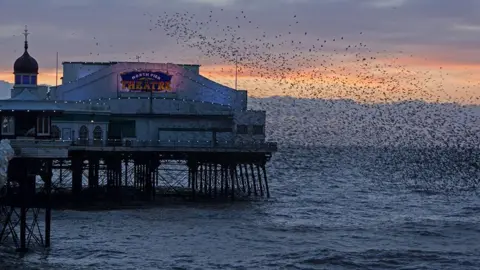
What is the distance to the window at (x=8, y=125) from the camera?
2116 inches

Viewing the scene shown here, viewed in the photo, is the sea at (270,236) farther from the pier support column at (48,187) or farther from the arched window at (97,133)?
the arched window at (97,133)

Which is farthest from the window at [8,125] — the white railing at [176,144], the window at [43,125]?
the white railing at [176,144]

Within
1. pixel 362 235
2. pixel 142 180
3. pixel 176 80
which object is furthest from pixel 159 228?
pixel 176 80

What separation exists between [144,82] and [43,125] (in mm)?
40792

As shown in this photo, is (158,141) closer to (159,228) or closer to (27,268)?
(159,228)

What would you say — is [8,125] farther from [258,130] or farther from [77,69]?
[77,69]

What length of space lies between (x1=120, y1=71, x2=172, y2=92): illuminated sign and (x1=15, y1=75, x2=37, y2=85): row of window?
927 inches

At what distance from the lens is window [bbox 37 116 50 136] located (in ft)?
174

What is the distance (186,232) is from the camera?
62.9 meters

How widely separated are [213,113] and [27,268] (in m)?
44.9

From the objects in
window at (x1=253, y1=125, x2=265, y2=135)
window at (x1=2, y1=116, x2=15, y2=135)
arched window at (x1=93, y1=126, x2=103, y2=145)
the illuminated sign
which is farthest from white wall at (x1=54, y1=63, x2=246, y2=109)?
window at (x1=2, y1=116, x2=15, y2=135)

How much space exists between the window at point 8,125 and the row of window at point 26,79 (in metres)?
16.3

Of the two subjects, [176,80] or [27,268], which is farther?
[176,80]

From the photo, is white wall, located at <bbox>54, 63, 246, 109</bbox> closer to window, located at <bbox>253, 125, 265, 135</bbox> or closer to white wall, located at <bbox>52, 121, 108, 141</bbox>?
window, located at <bbox>253, 125, 265, 135</bbox>
